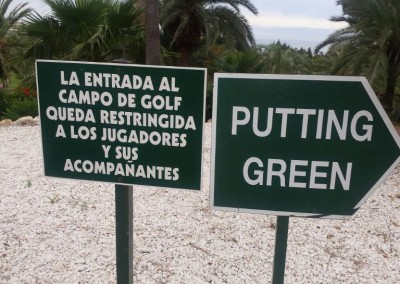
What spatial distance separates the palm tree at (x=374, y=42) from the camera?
18.6 ft

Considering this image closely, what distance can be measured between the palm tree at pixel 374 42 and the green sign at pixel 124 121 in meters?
5.24

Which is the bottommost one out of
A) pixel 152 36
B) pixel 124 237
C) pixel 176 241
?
pixel 176 241

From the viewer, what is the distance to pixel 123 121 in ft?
4.31

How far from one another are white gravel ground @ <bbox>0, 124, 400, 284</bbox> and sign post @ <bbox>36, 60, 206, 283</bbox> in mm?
1361

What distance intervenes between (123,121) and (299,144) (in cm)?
57

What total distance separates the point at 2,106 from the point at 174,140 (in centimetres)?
1096

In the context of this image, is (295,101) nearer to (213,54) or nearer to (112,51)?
(112,51)

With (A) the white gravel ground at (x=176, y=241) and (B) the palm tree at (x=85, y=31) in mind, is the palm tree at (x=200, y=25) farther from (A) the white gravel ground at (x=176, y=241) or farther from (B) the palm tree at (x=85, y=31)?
(A) the white gravel ground at (x=176, y=241)

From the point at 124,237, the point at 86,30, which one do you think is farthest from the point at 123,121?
the point at 86,30

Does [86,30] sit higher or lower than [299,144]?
higher

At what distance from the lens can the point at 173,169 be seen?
4.29 feet

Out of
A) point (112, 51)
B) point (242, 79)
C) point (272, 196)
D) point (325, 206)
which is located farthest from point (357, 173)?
point (112, 51)

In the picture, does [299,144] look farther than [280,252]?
No

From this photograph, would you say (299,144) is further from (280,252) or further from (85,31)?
(85,31)
